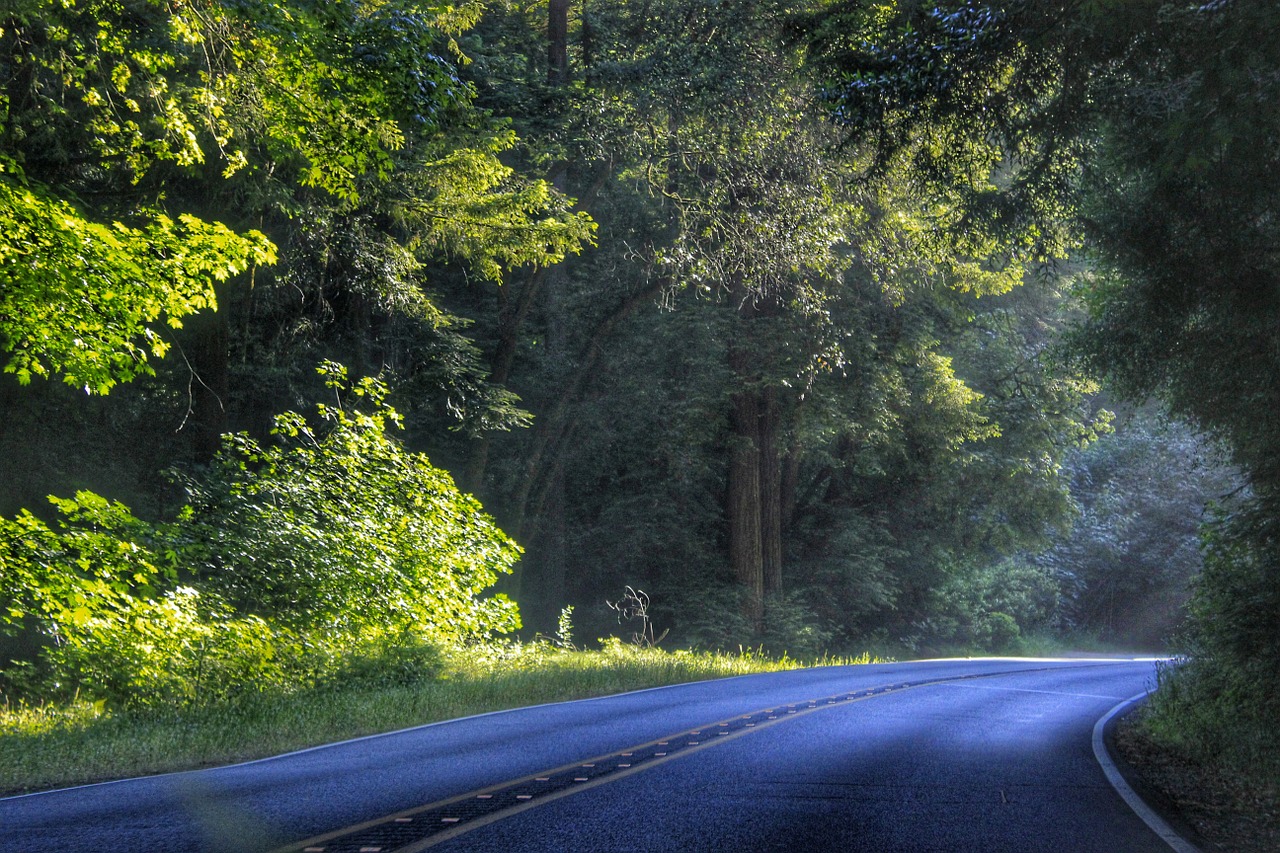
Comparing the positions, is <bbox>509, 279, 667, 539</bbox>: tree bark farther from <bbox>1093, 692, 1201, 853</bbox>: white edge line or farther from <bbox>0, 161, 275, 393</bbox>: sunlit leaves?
<bbox>1093, 692, 1201, 853</bbox>: white edge line

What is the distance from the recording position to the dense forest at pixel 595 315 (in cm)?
1103

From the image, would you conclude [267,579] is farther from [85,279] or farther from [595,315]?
[595,315]

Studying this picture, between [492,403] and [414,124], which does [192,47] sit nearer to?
[414,124]

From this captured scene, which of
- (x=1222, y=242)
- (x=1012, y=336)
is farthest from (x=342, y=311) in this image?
(x=1012, y=336)

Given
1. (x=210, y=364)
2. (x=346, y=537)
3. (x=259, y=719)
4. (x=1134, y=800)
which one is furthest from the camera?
(x=210, y=364)

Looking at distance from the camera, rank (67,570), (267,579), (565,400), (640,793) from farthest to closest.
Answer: (565,400) → (267,579) → (67,570) → (640,793)

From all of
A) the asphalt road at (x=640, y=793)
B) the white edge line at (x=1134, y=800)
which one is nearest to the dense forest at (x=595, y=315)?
the white edge line at (x=1134, y=800)

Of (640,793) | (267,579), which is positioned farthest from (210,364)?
(640,793)

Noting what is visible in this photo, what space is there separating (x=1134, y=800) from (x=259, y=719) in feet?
27.1

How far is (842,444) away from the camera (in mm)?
32375

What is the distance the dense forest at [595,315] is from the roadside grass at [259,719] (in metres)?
0.67

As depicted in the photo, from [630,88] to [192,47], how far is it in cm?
821

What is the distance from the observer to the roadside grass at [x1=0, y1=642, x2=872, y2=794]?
9.38 meters

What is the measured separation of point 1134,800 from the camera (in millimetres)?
8539
